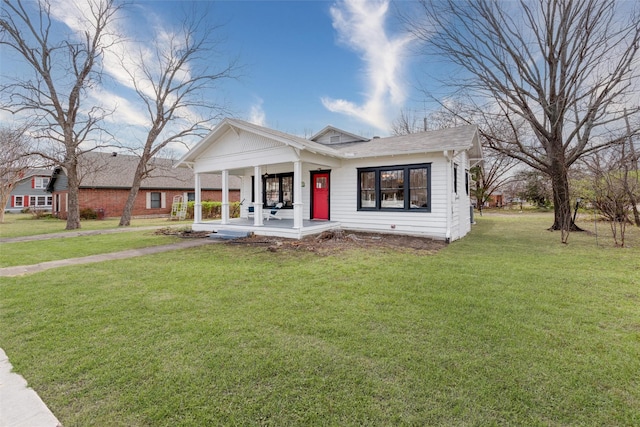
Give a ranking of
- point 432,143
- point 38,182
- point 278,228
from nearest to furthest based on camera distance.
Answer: point 432,143 → point 278,228 → point 38,182

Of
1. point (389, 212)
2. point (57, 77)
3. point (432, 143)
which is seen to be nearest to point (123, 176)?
point (57, 77)

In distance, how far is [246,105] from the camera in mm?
18516

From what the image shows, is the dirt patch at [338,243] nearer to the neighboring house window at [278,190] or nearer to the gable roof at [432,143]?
the gable roof at [432,143]

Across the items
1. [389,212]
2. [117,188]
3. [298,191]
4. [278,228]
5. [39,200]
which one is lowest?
[278,228]

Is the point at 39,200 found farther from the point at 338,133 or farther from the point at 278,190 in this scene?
the point at 338,133

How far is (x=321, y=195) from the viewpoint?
474 inches

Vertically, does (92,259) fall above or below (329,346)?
above

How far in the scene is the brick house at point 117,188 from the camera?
69.6 ft

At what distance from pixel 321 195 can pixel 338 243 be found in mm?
3695

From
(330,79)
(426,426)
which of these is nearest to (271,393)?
(426,426)

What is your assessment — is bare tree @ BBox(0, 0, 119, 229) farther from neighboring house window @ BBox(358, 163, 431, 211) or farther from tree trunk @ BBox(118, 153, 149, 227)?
neighboring house window @ BBox(358, 163, 431, 211)

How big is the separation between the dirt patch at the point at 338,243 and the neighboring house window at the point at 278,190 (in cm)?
309

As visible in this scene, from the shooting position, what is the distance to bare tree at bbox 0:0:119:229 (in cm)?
1315

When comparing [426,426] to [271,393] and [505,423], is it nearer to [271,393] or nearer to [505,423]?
[505,423]
